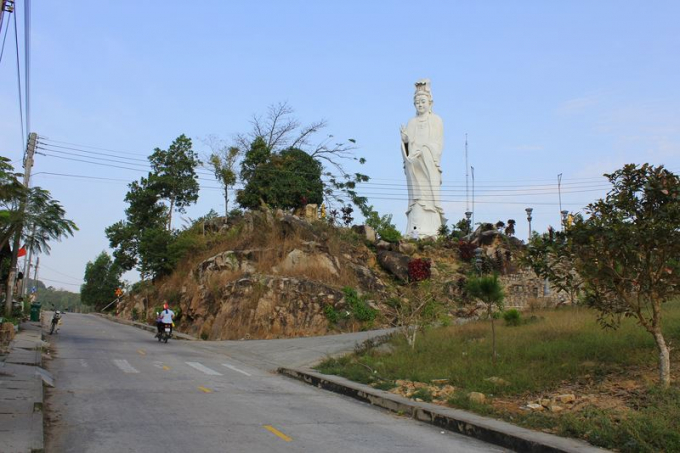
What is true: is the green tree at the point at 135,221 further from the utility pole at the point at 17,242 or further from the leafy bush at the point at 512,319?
the leafy bush at the point at 512,319

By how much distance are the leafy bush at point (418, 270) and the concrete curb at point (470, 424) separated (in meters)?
19.6

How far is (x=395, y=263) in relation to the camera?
34.6 meters

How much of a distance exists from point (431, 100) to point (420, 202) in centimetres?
754

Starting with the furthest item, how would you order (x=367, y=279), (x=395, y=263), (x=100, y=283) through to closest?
(x=100, y=283), (x=395, y=263), (x=367, y=279)

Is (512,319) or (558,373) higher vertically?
(512,319)

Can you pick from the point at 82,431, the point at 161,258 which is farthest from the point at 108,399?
the point at 161,258

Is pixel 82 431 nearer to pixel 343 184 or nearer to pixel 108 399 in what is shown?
pixel 108 399

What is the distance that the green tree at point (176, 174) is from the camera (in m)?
49.8

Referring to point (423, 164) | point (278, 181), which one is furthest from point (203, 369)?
point (423, 164)

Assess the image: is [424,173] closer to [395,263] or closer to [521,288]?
[395,263]

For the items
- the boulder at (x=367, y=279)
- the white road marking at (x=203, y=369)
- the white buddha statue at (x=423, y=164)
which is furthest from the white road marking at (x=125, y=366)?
the white buddha statue at (x=423, y=164)

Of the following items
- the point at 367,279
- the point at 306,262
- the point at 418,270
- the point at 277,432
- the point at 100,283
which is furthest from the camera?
the point at 100,283

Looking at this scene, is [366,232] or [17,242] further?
[366,232]

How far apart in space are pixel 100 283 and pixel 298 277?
200 ft
